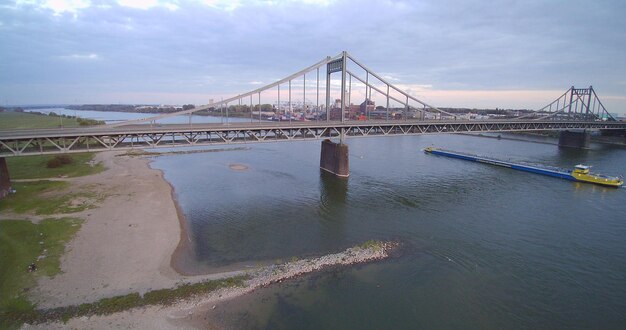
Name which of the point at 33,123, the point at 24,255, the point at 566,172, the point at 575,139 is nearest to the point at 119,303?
the point at 24,255

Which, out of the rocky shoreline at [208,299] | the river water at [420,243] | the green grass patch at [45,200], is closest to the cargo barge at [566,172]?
the river water at [420,243]

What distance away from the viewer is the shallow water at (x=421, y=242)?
14.9 meters

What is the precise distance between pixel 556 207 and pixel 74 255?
37.5 m

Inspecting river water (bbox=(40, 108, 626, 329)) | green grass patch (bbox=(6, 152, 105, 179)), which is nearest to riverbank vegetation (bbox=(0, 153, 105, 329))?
green grass patch (bbox=(6, 152, 105, 179))

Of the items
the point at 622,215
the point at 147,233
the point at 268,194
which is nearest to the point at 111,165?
the point at 268,194

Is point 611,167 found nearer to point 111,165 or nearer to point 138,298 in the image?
point 138,298

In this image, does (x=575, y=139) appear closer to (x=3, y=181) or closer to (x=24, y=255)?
(x=24, y=255)

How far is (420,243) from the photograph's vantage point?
868 inches

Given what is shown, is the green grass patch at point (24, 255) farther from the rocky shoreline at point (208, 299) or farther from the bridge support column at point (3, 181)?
the bridge support column at point (3, 181)

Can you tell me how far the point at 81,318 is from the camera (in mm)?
13117

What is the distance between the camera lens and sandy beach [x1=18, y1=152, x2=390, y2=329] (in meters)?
13.7

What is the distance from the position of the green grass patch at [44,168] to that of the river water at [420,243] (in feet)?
34.2

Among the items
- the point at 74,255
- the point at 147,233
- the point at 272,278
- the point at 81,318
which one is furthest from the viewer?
the point at 147,233

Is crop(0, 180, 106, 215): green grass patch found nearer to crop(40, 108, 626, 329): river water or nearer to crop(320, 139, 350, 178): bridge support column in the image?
crop(40, 108, 626, 329): river water
